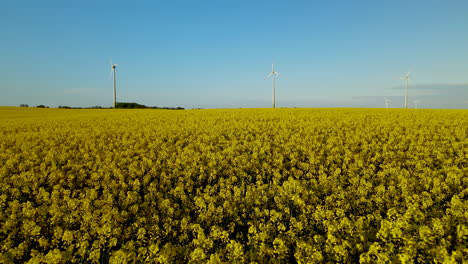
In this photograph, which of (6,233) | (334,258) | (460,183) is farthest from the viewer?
(460,183)

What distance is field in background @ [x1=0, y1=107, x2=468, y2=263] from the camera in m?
5.61

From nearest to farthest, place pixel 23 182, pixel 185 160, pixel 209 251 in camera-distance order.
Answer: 1. pixel 209 251
2. pixel 23 182
3. pixel 185 160

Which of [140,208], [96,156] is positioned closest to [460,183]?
[140,208]

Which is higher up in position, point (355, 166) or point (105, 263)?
point (355, 166)

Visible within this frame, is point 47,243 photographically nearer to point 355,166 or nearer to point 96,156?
point 96,156

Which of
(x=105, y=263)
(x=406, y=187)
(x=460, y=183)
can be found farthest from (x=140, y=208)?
(x=460, y=183)

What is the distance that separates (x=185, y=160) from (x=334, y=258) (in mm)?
9736

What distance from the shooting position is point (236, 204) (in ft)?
29.1

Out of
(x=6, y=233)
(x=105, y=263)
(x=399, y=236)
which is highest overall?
(x=399, y=236)

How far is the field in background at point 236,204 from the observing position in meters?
5.61

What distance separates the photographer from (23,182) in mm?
10805

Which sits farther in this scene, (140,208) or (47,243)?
(140,208)

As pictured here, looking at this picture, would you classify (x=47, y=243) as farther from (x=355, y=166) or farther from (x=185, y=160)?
(x=355, y=166)

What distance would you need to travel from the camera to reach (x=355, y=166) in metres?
12.6
